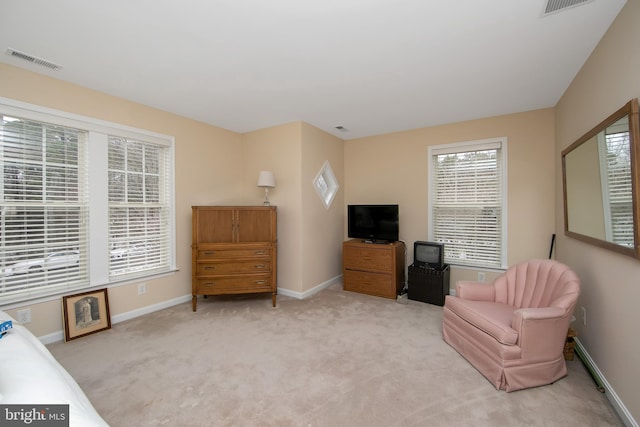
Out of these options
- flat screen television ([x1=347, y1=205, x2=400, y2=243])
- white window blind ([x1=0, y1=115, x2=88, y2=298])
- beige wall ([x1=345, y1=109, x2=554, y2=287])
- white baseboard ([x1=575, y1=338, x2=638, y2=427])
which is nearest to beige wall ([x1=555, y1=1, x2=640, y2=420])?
white baseboard ([x1=575, y1=338, x2=638, y2=427])

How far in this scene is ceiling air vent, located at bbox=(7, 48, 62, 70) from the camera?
2123mm

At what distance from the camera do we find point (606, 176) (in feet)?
5.96

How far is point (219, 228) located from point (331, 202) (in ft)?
6.14

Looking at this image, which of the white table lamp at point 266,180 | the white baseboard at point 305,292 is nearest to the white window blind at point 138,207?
the white table lamp at point 266,180

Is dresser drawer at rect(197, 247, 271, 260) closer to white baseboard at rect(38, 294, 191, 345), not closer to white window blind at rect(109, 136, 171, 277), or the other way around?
white window blind at rect(109, 136, 171, 277)

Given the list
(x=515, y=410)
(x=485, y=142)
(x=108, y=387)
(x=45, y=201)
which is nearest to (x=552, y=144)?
(x=485, y=142)

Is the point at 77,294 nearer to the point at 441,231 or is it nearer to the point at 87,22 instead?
the point at 87,22

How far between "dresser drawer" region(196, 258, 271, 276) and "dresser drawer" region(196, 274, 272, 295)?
0.25 ft

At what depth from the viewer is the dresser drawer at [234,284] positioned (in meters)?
3.35

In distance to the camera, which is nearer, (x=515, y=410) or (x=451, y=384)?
(x=515, y=410)

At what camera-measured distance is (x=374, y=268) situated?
3.95 meters

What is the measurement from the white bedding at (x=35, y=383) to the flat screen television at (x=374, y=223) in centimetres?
360

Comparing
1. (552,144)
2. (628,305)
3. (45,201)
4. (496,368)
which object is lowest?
(496,368)

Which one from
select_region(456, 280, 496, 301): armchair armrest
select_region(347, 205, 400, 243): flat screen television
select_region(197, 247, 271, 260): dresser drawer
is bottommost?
select_region(456, 280, 496, 301): armchair armrest
